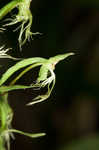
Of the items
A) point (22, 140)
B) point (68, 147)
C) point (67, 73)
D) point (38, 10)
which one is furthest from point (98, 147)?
point (38, 10)

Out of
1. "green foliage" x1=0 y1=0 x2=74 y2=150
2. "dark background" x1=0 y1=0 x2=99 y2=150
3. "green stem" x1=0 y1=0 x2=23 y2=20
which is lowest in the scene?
"dark background" x1=0 y1=0 x2=99 y2=150

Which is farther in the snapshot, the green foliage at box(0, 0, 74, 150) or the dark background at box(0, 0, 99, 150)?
the dark background at box(0, 0, 99, 150)

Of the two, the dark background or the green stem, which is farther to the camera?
the dark background

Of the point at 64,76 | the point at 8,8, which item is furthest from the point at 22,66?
the point at 64,76

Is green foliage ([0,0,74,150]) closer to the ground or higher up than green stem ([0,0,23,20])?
closer to the ground

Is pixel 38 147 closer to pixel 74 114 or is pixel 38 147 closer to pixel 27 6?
pixel 74 114

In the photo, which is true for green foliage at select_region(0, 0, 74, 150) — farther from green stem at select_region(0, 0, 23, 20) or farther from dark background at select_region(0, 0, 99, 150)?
dark background at select_region(0, 0, 99, 150)

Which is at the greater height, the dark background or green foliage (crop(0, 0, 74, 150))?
green foliage (crop(0, 0, 74, 150))

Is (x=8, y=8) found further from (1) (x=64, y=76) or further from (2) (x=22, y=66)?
(1) (x=64, y=76)

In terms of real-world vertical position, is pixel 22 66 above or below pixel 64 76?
above

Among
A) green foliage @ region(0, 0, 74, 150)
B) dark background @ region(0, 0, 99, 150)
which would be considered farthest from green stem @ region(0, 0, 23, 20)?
dark background @ region(0, 0, 99, 150)
